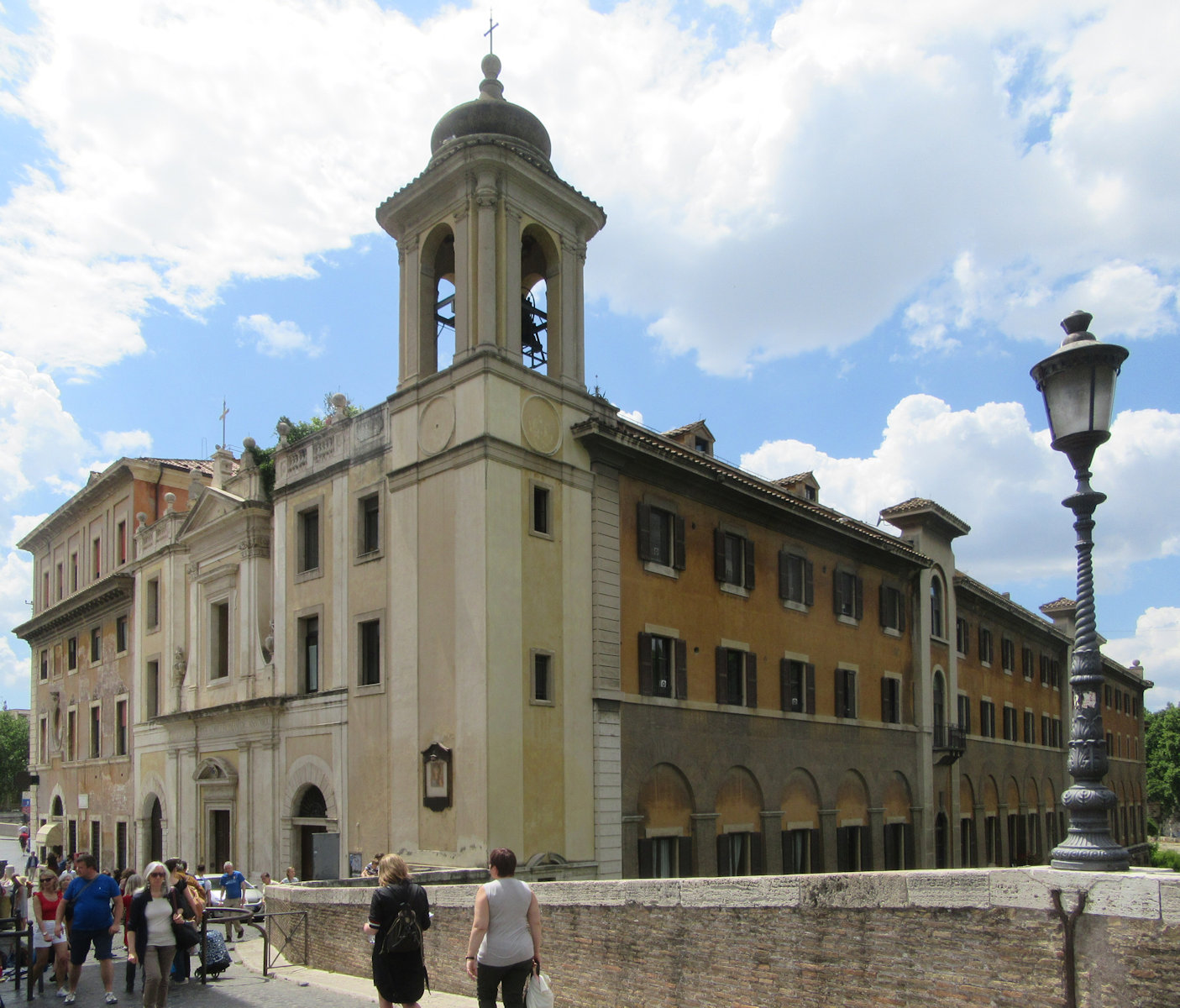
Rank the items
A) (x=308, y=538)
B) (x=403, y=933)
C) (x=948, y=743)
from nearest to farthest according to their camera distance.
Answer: (x=403, y=933) → (x=308, y=538) → (x=948, y=743)

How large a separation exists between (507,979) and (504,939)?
0.29 meters

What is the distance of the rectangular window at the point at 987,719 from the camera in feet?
142

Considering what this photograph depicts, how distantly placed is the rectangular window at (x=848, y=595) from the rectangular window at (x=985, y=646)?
1245cm

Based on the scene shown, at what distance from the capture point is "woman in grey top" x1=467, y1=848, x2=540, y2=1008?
310 inches

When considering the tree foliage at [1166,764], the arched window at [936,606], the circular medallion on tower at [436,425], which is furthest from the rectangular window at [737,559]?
the tree foliage at [1166,764]

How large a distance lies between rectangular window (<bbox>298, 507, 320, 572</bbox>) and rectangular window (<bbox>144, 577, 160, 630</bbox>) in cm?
1084

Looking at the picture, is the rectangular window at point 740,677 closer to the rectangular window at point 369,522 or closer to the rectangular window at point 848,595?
the rectangular window at point 848,595

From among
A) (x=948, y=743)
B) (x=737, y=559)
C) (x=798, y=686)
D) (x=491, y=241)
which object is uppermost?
(x=491, y=241)

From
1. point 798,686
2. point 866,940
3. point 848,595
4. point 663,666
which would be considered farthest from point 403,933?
point 848,595

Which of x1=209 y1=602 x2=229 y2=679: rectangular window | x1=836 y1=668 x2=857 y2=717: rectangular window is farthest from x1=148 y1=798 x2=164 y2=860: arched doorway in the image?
x1=836 y1=668 x2=857 y2=717: rectangular window

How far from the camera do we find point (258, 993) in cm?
1316

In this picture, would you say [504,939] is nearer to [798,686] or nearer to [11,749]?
[798,686]

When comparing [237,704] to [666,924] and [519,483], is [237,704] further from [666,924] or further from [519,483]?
[666,924]

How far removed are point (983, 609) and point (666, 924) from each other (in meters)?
37.3
